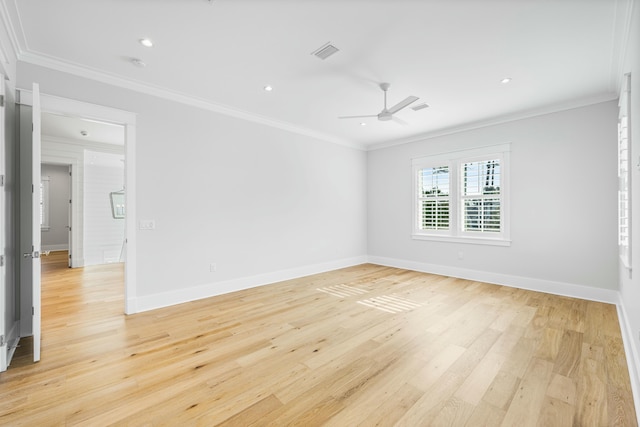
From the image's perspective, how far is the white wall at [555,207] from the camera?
3.89 m

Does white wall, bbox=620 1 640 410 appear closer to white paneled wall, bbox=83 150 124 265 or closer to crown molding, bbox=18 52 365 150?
crown molding, bbox=18 52 365 150

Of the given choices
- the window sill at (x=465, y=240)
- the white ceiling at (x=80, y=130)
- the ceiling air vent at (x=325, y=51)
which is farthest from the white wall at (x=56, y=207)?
the window sill at (x=465, y=240)

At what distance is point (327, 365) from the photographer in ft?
7.59

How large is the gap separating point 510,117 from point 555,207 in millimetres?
1614

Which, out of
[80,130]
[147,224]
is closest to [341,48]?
[147,224]

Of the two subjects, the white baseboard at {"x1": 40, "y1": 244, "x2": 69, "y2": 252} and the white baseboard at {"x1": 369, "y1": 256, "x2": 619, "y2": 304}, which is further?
the white baseboard at {"x1": 40, "y1": 244, "x2": 69, "y2": 252}

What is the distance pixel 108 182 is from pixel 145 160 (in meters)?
4.53

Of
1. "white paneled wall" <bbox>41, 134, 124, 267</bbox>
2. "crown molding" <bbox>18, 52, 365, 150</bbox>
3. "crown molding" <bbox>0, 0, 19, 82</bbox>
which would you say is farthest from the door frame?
"white paneled wall" <bbox>41, 134, 124, 267</bbox>

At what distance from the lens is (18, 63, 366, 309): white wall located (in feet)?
11.8

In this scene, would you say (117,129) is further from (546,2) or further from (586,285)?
(586,285)

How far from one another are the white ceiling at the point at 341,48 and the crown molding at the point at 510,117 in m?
0.03

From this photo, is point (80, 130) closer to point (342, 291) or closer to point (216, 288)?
point (216, 288)

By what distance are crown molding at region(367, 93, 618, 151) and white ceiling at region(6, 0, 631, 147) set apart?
0.10ft

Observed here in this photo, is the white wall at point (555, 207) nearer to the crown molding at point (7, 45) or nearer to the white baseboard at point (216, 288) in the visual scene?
the white baseboard at point (216, 288)
